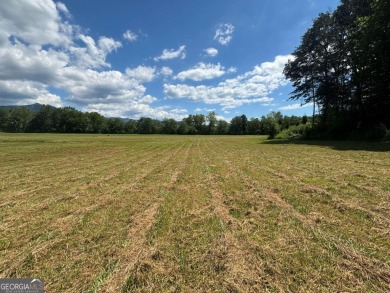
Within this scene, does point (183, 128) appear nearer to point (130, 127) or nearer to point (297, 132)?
point (130, 127)

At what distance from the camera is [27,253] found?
Result: 3.43m

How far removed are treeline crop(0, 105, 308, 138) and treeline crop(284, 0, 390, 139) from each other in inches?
2697

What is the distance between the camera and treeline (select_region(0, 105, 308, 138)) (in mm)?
107812

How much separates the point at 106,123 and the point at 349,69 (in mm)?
118167

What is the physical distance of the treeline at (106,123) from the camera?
107812 millimetres

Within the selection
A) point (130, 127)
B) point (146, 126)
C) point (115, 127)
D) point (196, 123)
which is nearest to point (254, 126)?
point (196, 123)

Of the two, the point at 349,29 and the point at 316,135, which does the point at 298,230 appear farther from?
the point at 349,29

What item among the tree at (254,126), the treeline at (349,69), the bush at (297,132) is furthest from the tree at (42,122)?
the treeline at (349,69)

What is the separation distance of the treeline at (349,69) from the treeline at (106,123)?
68511mm

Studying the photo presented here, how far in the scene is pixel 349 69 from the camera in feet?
90.1

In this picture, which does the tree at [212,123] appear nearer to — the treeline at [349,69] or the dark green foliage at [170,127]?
the dark green foliage at [170,127]

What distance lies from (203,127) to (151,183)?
120 meters

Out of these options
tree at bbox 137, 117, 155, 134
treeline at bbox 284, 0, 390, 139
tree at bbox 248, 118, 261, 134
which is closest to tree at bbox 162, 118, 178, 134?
tree at bbox 137, 117, 155, 134

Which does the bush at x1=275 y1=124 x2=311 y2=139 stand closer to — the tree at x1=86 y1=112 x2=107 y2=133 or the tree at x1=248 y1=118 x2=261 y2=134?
the tree at x1=248 y1=118 x2=261 y2=134
